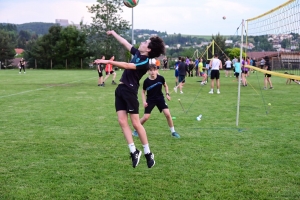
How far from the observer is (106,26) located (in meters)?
61.3

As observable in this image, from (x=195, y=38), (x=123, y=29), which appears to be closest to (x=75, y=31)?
(x=123, y=29)

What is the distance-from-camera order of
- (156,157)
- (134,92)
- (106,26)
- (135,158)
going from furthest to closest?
(106,26) < (156,157) < (134,92) < (135,158)

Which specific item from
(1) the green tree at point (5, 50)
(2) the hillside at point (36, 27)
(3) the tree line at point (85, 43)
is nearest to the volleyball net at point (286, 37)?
(3) the tree line at point (85, 43)

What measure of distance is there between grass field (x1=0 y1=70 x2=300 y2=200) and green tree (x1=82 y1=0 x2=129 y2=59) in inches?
1983

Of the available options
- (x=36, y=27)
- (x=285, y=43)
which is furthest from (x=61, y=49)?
(x=36, y=27)

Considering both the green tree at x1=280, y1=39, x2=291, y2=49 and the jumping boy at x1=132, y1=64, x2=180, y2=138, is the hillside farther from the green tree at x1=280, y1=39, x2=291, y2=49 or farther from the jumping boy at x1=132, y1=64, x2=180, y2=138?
the green tree at x1=280, y1=39, x2=291, y2=49

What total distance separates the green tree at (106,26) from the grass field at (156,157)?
50381 millimetres

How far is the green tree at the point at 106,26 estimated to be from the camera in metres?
60.6

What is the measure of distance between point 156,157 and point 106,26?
57.0m

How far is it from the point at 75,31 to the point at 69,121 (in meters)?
55.0

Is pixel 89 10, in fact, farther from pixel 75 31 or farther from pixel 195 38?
pixel 195 38

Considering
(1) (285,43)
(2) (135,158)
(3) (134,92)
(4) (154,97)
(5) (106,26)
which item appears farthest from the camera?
(5) (106,26)

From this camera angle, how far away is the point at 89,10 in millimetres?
61125

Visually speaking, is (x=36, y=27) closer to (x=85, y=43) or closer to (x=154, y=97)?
(x=85, y=43)
